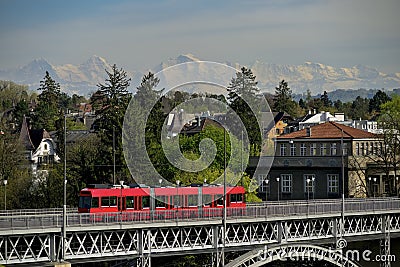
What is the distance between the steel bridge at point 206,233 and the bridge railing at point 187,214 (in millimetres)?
53

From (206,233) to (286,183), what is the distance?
40794 mm

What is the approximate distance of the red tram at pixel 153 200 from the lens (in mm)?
53844

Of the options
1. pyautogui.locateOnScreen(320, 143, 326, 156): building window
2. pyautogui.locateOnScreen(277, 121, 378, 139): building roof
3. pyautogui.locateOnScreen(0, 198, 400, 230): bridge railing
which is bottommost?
pyautogui.locateOnScreen(0, 198, 400, 230): bridge railing

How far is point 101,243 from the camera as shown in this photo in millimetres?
48719

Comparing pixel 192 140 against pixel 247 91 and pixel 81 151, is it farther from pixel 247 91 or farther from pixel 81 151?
pixel 247 91

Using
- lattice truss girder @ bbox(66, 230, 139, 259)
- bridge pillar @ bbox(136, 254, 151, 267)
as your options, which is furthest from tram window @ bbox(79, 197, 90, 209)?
bridge pillar @ bbox(136, 254, 151, 267)

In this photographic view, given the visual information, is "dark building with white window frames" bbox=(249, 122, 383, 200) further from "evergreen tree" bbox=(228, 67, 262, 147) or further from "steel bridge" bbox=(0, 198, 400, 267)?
"steel bridge" bbox=(0, 198, 400, 267)

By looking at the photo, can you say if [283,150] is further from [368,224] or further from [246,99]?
[368,224]

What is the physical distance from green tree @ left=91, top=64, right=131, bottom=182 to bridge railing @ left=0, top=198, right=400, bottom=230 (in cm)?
2658

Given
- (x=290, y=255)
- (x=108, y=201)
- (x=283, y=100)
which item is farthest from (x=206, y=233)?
(x=283, y=100)

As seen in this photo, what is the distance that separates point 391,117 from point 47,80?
72847 millimetres

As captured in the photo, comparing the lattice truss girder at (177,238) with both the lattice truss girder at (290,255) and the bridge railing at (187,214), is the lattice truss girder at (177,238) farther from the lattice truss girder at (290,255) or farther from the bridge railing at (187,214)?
the lattice truss girder at (290,255)

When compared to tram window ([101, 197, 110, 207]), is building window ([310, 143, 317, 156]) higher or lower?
higher

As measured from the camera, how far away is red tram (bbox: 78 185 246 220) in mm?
53844
